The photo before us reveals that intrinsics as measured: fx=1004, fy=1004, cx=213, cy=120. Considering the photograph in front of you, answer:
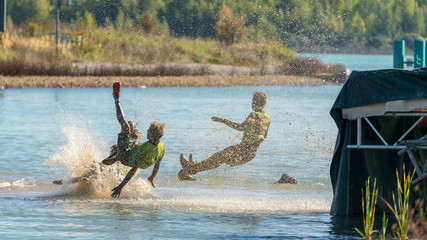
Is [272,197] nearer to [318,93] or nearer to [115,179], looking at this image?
[115,179]

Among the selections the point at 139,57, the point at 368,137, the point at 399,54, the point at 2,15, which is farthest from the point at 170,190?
the point at 139,57

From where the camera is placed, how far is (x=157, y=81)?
5212cm

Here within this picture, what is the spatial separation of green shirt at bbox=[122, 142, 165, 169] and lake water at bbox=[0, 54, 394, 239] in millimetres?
739

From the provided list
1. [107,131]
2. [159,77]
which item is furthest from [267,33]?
[107,131]

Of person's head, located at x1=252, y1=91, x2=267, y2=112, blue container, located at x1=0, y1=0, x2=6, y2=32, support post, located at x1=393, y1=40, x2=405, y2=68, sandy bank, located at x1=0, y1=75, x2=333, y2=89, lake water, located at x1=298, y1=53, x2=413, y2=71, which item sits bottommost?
person's head, located at x1=252, y1=91, x2=267, y2=112

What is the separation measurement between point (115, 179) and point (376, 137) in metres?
4.33

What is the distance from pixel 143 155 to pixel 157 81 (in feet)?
125

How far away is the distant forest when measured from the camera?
73.3 m

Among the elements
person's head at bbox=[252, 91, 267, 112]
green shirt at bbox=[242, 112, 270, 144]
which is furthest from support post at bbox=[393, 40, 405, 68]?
green shirt at bbox=[242, 112, 270, 144]

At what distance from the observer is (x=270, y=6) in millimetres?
79375

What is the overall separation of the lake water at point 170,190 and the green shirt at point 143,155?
739 millimetres

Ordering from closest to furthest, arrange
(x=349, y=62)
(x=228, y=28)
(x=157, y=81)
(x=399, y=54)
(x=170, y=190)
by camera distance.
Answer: (x=170, y=190) < (x=399, y=54) < (x=157, y=81) < (x=228, y=28) < (x=349, y=62)

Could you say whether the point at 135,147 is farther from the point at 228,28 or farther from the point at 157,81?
the point at 228,28

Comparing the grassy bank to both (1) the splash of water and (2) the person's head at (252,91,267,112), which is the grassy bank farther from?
(2) the person's head at (252,91,267,112)
